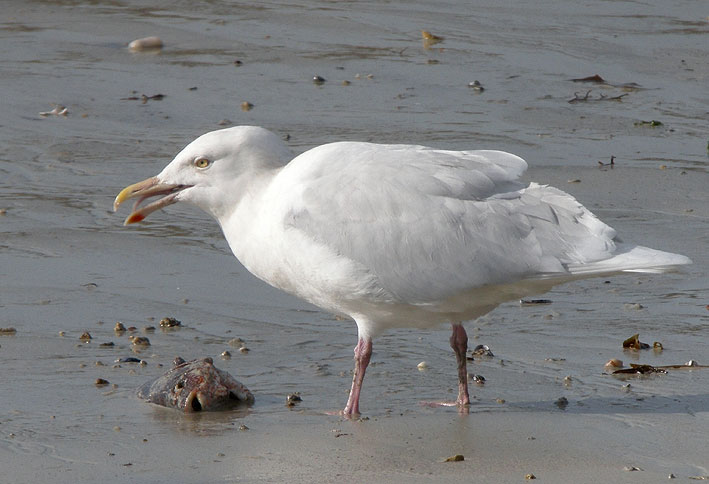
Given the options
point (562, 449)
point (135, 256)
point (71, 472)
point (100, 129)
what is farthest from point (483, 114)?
point (71, 472)

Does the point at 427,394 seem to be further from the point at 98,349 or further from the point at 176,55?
the point at 176,55

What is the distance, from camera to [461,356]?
5.95m

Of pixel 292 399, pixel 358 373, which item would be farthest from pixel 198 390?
pixel 358 373

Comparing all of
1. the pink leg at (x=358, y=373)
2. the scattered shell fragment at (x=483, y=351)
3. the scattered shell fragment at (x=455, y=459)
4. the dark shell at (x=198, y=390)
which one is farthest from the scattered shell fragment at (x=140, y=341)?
the scattered shell fragment at (x=455, y=459)

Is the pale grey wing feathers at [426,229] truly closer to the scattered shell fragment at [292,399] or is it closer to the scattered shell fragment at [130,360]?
the scattered shell fragment at [292,399]

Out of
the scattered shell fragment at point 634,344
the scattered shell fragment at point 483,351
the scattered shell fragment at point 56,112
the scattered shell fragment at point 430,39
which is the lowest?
the scattered shell fragment at point 483,351

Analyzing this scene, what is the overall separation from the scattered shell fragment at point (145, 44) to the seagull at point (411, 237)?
684 centimetres

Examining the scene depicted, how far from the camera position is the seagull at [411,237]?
18.4 feet

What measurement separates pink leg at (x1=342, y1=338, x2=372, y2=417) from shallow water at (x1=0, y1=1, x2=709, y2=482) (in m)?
0.11

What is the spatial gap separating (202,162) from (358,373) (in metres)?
1.23

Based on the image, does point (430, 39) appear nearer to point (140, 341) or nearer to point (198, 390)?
point (140, 341)

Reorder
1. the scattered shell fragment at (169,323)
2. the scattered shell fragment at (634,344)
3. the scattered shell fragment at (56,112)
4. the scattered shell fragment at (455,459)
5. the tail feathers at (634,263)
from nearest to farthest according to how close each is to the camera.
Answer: the scattered shell fragment at (455,459)
the tail feathers at (634,263)
the scattered shell fragment at (634,344)
the scattered shell fragment at (169,323)
the scattered shell fragment at (56,112)

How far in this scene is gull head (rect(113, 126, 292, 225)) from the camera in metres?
5.87

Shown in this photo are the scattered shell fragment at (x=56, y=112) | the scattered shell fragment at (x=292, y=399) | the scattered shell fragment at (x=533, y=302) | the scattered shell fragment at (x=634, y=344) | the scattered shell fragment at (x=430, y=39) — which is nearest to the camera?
the scattered shell fragment at (x=292, y=399)
